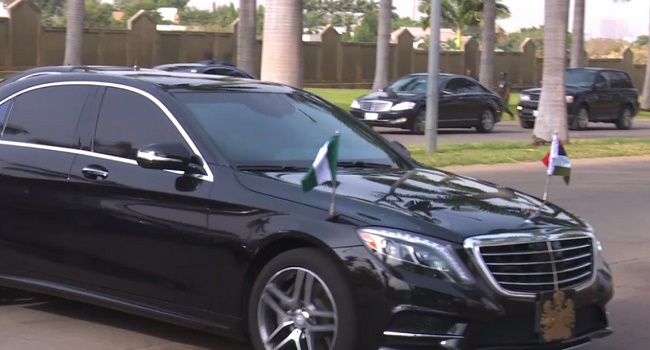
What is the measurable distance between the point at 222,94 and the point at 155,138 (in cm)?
59

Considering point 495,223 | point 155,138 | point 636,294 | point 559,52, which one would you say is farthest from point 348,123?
point 559,52

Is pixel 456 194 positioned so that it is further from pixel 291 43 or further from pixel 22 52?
pixel 22 52

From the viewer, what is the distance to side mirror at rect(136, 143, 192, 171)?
6355 millimetres

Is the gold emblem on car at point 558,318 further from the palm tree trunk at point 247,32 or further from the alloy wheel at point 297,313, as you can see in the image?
the palm tree trunk at point 247,32

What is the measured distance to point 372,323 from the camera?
18.4ft

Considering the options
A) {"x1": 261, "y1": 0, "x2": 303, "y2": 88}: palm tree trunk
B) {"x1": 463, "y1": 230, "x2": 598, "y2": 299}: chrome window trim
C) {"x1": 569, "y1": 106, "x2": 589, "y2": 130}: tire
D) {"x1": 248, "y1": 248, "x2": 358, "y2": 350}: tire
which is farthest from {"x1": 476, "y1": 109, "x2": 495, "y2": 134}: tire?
{"x1": 248, "y1": 248, "x2": 358, "y2": 350}: tire

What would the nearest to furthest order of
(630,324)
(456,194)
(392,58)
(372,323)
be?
(372,323), (456,194), (630,324), (392,58)

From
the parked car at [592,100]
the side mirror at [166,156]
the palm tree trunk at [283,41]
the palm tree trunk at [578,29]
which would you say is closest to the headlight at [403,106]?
the parked car at [592,100]

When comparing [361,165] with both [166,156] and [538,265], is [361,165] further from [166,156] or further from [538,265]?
[538,265]

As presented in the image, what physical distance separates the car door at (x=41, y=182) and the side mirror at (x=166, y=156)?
843 mm

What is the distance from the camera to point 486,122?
3083 cm

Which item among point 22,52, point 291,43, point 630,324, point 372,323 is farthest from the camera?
point 22,52

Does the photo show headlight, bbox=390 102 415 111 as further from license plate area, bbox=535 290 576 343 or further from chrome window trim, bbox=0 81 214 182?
license plate area, bbox=535 290 576 343

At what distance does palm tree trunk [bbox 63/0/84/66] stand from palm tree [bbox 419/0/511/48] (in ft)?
114
